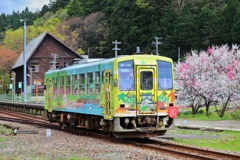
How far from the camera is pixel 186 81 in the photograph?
30.9 metres

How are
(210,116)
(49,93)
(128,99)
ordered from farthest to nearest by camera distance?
(210,116), (49,93), (128,99)

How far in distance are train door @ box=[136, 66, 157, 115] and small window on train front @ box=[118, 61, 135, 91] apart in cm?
21

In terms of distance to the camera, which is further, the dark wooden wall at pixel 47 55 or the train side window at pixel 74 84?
the dark wooden wall at pixel 47 55

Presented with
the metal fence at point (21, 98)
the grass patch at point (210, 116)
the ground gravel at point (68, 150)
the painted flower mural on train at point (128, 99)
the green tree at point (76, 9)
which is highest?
the green tree at point (76, 9)

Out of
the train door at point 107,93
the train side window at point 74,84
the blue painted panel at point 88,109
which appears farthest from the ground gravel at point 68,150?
the train side window at point 74,84

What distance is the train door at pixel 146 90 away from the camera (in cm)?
1559

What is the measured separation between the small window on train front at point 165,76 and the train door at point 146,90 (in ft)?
0.72

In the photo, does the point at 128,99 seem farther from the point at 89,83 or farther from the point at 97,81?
the point at 89,83

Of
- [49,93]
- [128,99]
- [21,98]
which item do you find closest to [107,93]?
[128,99]

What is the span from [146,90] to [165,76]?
96cm

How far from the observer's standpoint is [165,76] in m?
16.2

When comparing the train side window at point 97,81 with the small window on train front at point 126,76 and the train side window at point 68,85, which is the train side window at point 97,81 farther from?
the train side window at point 68,85

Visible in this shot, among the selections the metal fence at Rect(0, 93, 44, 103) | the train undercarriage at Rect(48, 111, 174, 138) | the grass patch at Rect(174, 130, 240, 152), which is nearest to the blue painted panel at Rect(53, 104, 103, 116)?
the train undercarriage at Rect(48, 111, 174, 138)

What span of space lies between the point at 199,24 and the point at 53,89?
42118 mm
